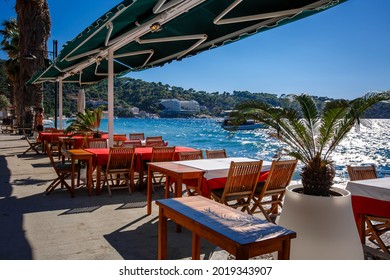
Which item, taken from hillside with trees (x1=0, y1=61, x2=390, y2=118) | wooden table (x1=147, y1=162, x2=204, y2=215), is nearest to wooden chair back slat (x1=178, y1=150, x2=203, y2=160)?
wooden table (x1=147, y1=162, x2=204, y2=215)

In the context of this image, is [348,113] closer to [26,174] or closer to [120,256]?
[120,256]

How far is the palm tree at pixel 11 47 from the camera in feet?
74.4

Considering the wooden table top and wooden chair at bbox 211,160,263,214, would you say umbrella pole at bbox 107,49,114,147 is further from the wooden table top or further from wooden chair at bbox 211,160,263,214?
the wooden table top

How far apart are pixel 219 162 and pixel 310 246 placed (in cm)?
243

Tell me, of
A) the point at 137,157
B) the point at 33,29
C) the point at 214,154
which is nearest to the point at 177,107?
the point at 33,29

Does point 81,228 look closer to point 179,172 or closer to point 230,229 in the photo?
point 179,172

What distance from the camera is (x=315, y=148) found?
3404mm

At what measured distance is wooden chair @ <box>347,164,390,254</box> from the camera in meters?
3.52

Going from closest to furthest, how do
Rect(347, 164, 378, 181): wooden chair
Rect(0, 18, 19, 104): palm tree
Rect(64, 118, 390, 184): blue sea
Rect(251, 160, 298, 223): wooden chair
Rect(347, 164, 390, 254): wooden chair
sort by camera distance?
Rect(347, 164, 390, 254): wooden chair, Rect(347, 164, 378, 181): wooden chair, Rect(251, 160, 298, 223): wooden chair, Rect(0, 18, 19, 104): palm tree, Rect(64, 118, 390, 184): blue sea

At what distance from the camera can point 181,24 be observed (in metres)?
5.55

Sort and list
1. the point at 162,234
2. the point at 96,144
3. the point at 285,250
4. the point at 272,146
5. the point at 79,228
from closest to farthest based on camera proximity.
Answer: the point at 285,250 < the point at 162,234 < the point at 79,228 < the point at 96,144 < the point at 272,146

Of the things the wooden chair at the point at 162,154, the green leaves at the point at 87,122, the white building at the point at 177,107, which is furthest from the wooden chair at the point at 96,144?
the white building at the point at 177,107

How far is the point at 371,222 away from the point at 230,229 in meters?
2.89
